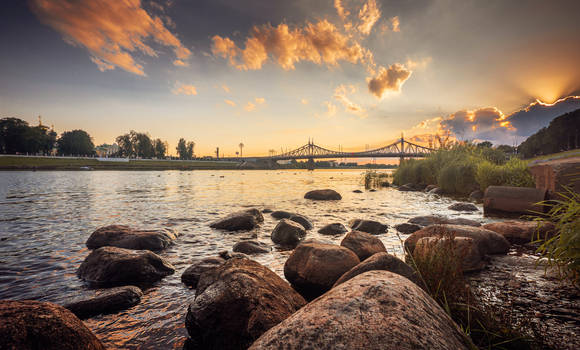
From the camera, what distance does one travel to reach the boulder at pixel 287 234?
23.2ft

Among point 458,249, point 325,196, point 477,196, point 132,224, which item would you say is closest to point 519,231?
point 458,249

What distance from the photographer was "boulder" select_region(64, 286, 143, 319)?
348 centimetres

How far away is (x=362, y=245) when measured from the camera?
5.11m

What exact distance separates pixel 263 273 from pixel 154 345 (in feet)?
4.82

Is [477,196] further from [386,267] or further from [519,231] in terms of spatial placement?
[386,267]

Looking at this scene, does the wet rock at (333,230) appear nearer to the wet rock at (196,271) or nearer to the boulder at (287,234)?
the boulder at (287,234)

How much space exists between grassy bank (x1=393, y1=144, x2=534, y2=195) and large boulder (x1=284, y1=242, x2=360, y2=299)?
1281cm

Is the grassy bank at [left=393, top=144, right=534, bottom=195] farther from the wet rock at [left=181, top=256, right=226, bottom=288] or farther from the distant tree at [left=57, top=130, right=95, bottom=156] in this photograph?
the distant tree at [left=57, top=130, right=95, bottom=156]

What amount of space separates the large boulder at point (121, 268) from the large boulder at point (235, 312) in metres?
2.40

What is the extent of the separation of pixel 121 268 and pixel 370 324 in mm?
4724

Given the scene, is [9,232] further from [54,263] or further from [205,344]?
[205,344]

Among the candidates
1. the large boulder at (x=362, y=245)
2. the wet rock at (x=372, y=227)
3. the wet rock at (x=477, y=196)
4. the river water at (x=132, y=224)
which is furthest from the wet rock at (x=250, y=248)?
the wet rock at (x=477, y=196)

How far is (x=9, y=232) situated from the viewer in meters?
8.13

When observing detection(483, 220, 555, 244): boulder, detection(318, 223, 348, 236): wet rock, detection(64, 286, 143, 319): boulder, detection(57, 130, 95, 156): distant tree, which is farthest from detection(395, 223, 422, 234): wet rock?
detection(57, 130, 95, 156): distant tree
